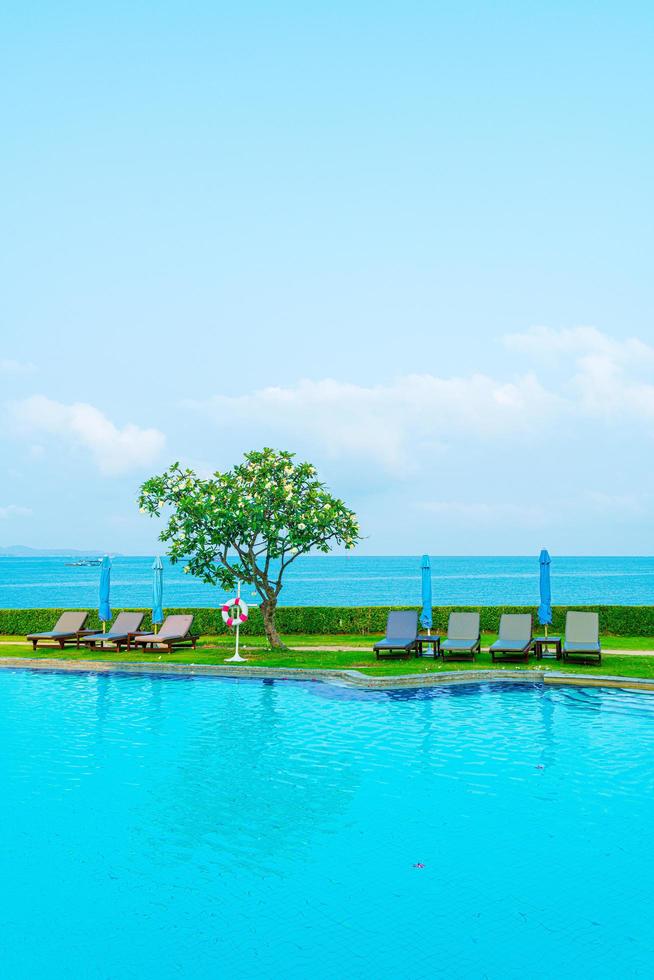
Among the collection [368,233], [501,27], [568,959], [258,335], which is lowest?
[568,959]

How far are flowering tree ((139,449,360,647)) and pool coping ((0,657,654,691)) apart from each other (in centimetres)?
256

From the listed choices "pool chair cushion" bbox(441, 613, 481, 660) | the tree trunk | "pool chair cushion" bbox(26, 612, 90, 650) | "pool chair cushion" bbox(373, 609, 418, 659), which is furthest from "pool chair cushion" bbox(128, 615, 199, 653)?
"pool chair cushion" bbox(441, 613, 481, 660)

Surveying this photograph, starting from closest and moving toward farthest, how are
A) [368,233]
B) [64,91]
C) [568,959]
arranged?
1. [568,959]
2. [64,91]
3. [368,233]

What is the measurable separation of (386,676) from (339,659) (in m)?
2.75

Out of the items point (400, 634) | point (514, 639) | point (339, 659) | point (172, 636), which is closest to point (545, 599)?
point (514, 639)

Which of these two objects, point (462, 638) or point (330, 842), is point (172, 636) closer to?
point (462, 638)

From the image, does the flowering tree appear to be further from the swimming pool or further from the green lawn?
the swimming pool

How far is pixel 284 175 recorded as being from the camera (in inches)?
1180

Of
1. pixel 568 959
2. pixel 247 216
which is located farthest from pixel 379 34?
pixel 568 959

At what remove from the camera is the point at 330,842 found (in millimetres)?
8633

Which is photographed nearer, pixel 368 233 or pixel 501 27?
pixel 501 27

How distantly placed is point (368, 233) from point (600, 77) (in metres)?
11.2

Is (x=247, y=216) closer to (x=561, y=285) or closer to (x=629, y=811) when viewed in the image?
(x=561, y=285)

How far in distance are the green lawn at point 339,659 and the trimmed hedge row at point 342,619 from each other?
856 millimetres
